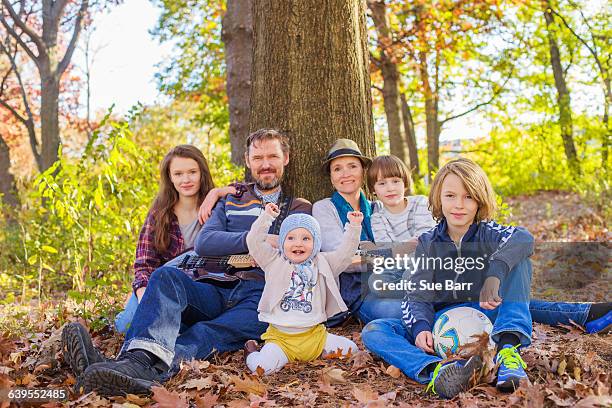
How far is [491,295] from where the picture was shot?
11.5ft

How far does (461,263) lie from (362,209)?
109 centimetres

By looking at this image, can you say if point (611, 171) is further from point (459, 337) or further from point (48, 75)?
point (48, 75)

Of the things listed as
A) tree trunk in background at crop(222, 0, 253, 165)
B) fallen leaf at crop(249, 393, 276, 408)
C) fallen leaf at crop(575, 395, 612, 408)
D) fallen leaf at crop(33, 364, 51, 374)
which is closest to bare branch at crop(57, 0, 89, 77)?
tree trunk in background at crop(222, 0, 253, 165)

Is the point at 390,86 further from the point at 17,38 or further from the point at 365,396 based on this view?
the point at 365,396

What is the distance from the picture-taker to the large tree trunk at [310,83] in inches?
194

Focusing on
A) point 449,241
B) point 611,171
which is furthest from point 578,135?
point 449,241

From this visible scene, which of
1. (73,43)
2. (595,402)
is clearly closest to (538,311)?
(595,402)

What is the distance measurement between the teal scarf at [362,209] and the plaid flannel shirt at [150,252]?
1.21 m

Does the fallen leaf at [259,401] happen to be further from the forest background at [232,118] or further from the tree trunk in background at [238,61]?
the tree trunk in background at [238,61]

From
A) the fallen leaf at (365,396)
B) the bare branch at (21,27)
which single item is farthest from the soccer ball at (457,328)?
the bare branch at (21,27)

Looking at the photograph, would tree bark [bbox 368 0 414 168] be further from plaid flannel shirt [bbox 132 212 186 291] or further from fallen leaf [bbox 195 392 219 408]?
fallen leaf [bbox 195 392 219 408]

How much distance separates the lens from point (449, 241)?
378cm

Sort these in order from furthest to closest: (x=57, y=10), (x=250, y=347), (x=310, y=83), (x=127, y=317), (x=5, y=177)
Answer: (x=5, y=177), (x=57, y=10), (x=310, y=83), (x=127, y=317), (x=250, y=347)

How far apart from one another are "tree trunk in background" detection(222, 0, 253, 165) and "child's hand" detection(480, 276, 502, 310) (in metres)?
6.00
